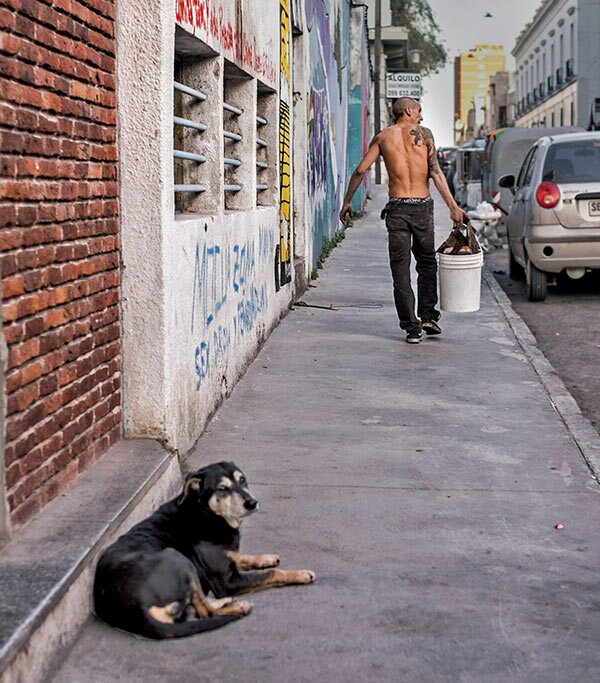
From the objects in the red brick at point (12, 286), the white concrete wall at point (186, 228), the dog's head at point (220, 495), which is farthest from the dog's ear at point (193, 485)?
the white concrete wall at point (186, 228)

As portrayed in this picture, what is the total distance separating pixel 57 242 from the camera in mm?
4605

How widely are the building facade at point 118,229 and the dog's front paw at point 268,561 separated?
0.84m

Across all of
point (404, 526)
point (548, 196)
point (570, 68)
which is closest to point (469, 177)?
point (548, 196)

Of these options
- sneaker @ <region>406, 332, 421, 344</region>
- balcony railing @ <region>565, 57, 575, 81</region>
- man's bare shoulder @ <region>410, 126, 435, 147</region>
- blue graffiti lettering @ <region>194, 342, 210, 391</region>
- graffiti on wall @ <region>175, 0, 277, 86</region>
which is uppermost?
balcony railing @ <region>565, 57, 575, 81</region>

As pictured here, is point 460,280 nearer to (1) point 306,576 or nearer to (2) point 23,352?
(1) point 306,576

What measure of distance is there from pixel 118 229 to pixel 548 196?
26.6ft

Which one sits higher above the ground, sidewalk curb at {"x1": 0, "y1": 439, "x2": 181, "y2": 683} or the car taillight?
the car taillight

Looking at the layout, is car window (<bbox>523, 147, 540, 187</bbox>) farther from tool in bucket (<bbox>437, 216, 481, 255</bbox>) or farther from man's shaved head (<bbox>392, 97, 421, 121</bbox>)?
man's shaved head (<bbox>392, 97, 421, 121</bbox>)

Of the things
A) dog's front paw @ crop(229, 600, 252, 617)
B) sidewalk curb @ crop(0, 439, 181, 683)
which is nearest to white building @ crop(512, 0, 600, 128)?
sidewalk curb @ crop(0, 439, 181, 683)

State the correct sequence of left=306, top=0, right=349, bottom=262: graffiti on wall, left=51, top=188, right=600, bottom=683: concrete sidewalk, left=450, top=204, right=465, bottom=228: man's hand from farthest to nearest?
left=306, top=0, right=349, bottom=262: graffiti on wall < left=450, top=204, right=465, bottom=228: man's hand < left=51, top=188, right=600, bottom=683: concrete sidewalk

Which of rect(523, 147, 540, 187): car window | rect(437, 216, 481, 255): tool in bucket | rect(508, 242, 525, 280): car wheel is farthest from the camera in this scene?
rect(508, 242, 525, 280): car wheel

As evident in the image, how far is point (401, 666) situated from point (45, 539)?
1271mm

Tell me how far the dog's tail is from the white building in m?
37.7

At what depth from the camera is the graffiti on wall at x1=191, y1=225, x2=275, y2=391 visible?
655 cm
